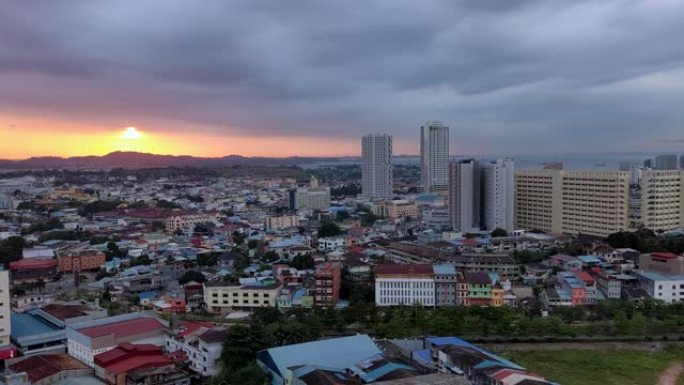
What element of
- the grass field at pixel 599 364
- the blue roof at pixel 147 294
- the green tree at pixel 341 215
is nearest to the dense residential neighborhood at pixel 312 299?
the blue roof at pixel 147 294

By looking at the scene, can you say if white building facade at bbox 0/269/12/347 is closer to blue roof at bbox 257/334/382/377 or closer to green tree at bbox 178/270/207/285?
blue roof at bbox 257/334/382/377

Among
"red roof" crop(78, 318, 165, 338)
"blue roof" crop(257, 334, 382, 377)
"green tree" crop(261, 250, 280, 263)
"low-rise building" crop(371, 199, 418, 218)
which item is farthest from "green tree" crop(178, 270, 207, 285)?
"low-rise building" crop(371, 199, 418, 218)

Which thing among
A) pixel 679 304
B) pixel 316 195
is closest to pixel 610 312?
pixel 679 304

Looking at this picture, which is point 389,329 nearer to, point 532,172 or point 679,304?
point 679,304

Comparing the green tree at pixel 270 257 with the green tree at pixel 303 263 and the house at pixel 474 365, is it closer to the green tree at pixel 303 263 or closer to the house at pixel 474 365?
the green tree at pixel 303 263

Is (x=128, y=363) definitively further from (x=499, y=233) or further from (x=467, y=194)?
(x=467, y=194)
